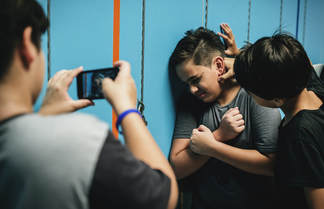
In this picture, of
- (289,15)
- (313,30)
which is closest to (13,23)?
(289,15)

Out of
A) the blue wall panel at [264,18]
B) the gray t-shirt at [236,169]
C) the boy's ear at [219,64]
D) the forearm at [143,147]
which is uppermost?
the blue wall panel at [264,18]

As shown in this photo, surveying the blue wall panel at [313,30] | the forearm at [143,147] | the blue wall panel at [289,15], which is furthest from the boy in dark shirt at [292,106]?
the blue wall panel at [313,30]

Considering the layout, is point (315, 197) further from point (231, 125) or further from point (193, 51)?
point (193, 51)

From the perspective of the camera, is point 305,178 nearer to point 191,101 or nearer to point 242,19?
point 191,101

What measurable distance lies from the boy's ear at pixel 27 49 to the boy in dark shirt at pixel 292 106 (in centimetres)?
81

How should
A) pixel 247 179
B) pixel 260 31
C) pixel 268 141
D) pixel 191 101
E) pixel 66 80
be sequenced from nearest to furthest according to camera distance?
pixel 66 80, pixel 268 141, pixel 247 179, pixel 191 101, pixel 260 31

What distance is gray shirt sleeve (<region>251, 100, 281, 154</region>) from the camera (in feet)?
3.89

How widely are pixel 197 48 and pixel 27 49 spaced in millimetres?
973

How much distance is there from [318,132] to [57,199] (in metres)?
0.90

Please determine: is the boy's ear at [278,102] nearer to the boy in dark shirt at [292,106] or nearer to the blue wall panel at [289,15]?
the boy in dark shirt at [292,106]

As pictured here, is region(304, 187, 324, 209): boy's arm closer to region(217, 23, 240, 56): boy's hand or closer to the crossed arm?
the crossed arm

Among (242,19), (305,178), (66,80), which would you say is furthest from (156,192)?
(242,19)

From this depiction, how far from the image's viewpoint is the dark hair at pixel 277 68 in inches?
37.6

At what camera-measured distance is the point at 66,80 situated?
0.85 m
